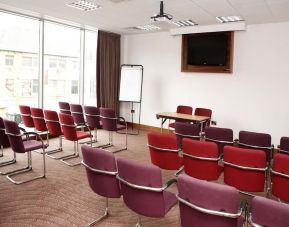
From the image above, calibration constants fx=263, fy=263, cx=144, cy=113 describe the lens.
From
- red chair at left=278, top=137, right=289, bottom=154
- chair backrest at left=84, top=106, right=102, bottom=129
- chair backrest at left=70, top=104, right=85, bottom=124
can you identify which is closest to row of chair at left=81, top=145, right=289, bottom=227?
red chair at left=278, top=137, right=289, bottom=154

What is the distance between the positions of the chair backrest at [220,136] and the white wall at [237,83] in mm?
2899

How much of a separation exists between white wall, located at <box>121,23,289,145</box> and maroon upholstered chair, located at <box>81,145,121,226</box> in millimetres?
5043

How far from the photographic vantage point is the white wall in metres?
6.25

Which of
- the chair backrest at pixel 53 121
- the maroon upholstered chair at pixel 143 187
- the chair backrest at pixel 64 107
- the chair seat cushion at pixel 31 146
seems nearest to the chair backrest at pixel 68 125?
the chair backrest at pixel 53 121

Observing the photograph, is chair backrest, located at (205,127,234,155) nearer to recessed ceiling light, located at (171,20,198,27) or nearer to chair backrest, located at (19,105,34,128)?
recessed ceiling light, located at (171,20,198,27)

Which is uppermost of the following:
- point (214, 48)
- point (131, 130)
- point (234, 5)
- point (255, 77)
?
point (234, 5)

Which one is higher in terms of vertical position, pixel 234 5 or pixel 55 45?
pixel 234 5

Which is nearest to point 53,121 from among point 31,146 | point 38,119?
point 38,119

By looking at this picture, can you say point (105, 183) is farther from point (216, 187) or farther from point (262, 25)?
point (262, 25)

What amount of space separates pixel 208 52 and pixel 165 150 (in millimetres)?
4336

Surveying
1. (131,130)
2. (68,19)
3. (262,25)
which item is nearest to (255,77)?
(262,25)

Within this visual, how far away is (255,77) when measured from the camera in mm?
6562

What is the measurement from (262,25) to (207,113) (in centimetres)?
250

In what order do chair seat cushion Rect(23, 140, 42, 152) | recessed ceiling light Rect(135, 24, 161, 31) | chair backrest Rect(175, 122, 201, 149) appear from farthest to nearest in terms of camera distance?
recessed ceiling light Rect(135, 24, 161, 31), chair backrest Rect(175, 122, 201, 149), chair seat cushion Rect(23, 140, 42, 152)
